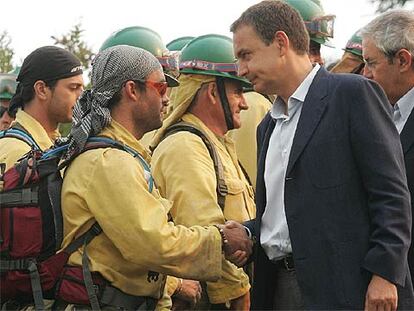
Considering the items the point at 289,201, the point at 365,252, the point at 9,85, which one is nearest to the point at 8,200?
the point at 289,201

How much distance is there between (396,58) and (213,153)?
125 centimetres

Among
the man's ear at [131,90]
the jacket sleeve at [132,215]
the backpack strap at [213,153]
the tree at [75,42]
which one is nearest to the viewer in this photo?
the jacket sleeve at [132,215]

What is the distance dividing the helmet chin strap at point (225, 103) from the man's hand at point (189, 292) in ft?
3.73

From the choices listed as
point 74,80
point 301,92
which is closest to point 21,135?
point 74,80

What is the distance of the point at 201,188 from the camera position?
536 cm

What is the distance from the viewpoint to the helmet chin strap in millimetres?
5923

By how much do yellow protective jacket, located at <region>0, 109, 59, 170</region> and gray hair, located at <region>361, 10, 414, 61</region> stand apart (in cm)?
216

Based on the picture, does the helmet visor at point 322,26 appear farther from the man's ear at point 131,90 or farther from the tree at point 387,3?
the tree at point 387,3

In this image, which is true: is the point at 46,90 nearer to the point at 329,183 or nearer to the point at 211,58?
the point at 211,58

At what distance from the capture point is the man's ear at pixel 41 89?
19.9ft

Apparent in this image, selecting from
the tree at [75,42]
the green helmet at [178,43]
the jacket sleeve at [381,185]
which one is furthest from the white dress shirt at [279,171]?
the tree at [75,42]

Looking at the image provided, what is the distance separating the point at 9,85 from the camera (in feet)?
28.6

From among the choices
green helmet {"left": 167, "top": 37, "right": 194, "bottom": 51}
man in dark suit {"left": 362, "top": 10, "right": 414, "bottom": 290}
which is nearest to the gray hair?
man in dark suit {"left": 362, "top": 10, "right": 414, "bottom": 290}

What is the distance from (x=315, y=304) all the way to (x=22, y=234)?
4.58ft
